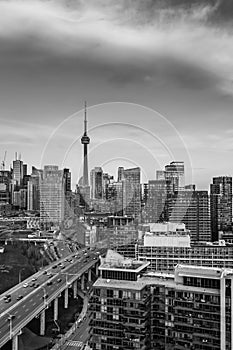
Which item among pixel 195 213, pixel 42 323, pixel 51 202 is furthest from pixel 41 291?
pixel 195 213

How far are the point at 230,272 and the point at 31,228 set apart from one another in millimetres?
7355

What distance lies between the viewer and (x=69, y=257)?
7652mm

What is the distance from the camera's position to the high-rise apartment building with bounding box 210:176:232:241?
911 cm

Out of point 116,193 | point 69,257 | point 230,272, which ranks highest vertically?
point 116,193

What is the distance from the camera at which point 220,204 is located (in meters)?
9.93

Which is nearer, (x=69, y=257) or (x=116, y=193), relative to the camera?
(x=116, y=193)

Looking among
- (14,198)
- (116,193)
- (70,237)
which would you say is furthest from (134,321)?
(14,198)

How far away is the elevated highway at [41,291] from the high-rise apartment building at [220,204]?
3.01 meters

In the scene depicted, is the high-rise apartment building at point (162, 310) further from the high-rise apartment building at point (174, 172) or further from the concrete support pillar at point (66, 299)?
the concrete support pillar at point (66, 299)

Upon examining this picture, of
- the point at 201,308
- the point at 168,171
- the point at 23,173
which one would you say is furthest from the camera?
the point at 23,173

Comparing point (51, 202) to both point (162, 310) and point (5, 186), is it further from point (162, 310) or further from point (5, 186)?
point (162, 310)

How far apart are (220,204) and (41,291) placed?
5.72 m

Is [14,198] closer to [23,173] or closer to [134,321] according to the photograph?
[23,173]

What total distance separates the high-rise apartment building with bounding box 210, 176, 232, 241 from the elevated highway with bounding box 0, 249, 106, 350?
3006 mm
